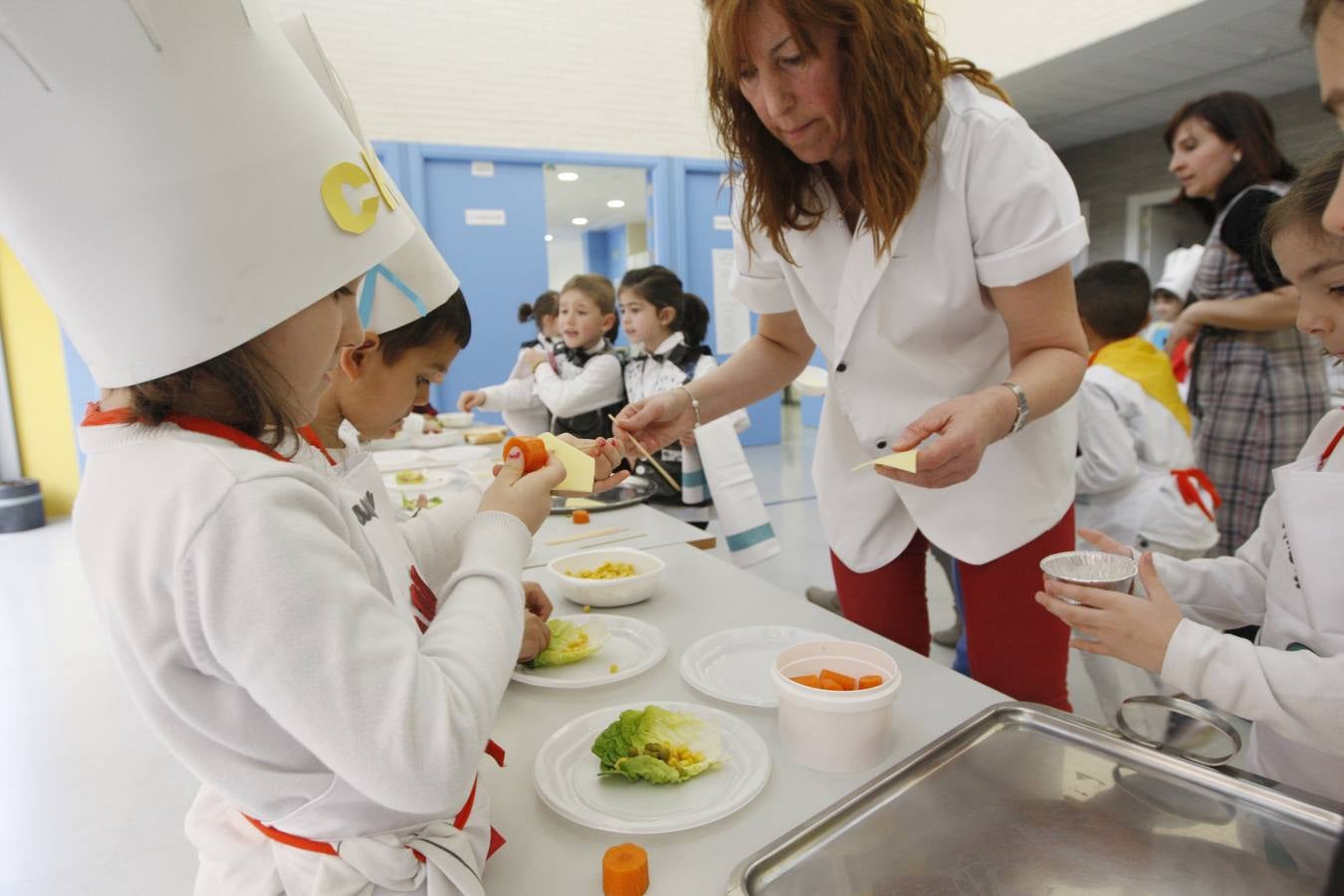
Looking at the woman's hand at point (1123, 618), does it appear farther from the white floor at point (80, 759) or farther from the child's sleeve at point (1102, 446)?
the child's sleeve at point (1102, 446)

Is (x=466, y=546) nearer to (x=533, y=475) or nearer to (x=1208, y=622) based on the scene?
(x=533, y=475)

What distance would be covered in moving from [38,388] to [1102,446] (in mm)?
6465

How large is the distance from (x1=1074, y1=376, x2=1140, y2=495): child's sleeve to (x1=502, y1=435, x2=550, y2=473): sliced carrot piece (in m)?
2.01

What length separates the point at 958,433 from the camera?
1.13 metres

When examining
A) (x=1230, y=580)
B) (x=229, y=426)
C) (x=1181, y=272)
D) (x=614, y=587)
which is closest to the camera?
(x=229, y=426)

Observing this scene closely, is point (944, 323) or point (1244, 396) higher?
point (944, 323)

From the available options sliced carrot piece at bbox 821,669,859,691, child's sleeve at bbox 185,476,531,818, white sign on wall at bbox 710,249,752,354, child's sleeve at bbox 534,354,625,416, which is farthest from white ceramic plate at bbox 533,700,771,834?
white sign on wall at bbox 710,249,752,354

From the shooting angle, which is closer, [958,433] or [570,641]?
[958,433]

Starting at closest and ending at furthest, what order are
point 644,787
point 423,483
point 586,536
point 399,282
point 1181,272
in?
point 644,787 < point 399,282 < point 586,536 < point 423,483 < point 1181,272

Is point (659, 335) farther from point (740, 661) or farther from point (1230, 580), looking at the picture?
point (1230, 580)

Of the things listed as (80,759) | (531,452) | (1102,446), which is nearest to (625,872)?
(531,452)

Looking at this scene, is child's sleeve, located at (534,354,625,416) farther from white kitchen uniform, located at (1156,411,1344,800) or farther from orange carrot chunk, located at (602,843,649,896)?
orange carrot chunk, located at (602,843,649,896)

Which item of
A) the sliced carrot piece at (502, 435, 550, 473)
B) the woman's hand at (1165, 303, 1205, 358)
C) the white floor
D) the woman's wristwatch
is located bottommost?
the white floor

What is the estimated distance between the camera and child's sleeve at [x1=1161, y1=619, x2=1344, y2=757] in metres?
0.90
